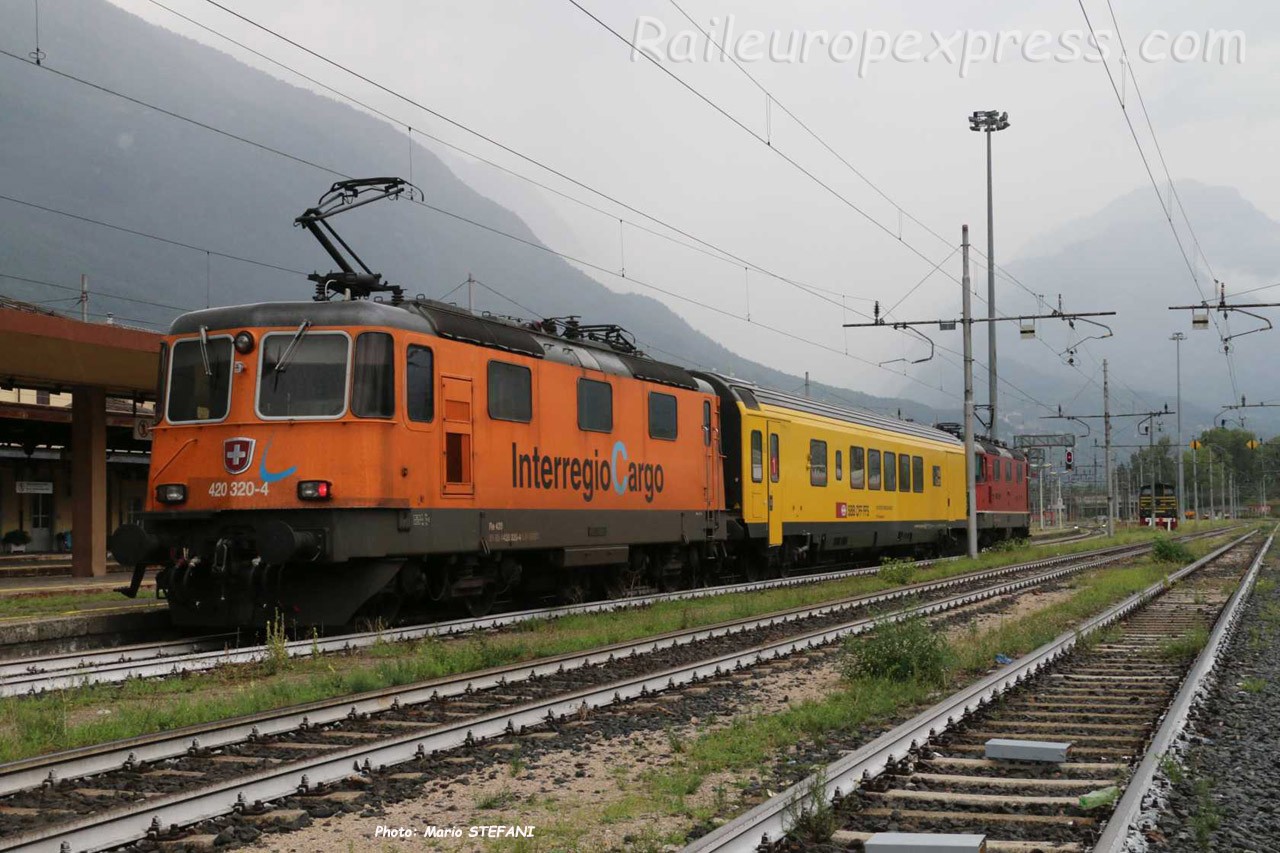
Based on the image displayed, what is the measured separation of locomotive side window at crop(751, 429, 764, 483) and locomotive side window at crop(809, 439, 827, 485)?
242 cm

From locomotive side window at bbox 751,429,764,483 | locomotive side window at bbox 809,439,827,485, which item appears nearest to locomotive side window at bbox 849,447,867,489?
locomotive side window at bbox 809,439,827,485

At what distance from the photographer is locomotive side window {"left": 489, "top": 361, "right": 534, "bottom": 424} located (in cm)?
1426

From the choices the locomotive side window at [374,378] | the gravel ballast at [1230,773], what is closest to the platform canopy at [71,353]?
the locomotive side window at [374,378]

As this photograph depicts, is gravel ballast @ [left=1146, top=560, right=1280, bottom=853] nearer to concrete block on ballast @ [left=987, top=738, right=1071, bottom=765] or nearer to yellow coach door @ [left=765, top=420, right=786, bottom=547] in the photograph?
concrete block on ballast @ [left=987, top=738, right=1071, bottom=765]

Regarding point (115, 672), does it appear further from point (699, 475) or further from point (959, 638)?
point (699, 475)

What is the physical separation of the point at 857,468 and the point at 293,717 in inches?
778

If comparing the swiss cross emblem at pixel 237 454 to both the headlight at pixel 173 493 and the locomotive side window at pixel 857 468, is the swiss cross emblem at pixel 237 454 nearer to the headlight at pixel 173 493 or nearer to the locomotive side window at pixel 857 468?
the headlight at pixel 173 493

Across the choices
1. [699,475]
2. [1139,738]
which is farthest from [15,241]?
[1139,738]

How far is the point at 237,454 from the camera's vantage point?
12438mm

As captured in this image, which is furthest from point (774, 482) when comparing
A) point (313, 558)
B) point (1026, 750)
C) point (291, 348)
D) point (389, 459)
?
point (1026, 750)

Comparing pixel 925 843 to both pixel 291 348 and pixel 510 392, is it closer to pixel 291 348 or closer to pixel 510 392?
pixel 291 348

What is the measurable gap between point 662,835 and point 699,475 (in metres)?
14.0

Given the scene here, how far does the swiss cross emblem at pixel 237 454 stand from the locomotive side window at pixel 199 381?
1.21ft

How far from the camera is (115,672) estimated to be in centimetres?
1018
